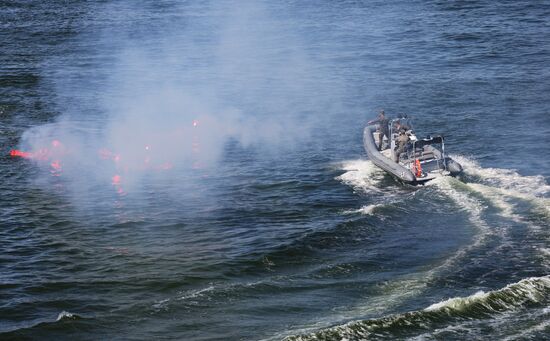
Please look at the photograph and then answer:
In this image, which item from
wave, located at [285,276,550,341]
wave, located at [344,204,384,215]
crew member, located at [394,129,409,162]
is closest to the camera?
wave, located at [285,276,550,341]

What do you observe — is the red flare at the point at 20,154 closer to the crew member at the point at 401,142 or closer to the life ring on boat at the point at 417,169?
the crew member at the point at 401,142

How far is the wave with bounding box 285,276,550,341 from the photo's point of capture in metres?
27.8

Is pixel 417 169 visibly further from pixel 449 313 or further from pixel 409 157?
pixel 449 313

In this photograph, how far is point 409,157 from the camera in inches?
1732

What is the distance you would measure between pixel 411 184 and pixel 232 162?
461 inches

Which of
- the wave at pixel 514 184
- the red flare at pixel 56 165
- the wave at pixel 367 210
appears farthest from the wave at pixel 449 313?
the red flare at pixel 56 165

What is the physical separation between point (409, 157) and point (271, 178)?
747 centimetres

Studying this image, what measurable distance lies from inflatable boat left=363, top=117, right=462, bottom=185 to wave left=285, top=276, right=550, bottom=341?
Answer: 12.2m

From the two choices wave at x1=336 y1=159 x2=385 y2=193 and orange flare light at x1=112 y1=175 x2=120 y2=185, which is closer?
wave at x1=336 y1=159 x2=385 y2=193

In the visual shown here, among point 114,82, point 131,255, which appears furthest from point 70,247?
point 114,82

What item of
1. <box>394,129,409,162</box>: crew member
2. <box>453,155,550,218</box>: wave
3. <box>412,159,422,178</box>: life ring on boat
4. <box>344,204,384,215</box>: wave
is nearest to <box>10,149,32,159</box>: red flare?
<box>344,204,384,215</box>: wave

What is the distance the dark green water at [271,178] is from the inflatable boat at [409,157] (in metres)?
0.83

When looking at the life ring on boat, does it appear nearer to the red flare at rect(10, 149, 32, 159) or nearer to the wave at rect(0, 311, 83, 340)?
the wave at rect(0, 311, 83, 340)

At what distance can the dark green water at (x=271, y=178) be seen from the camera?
3008cm
